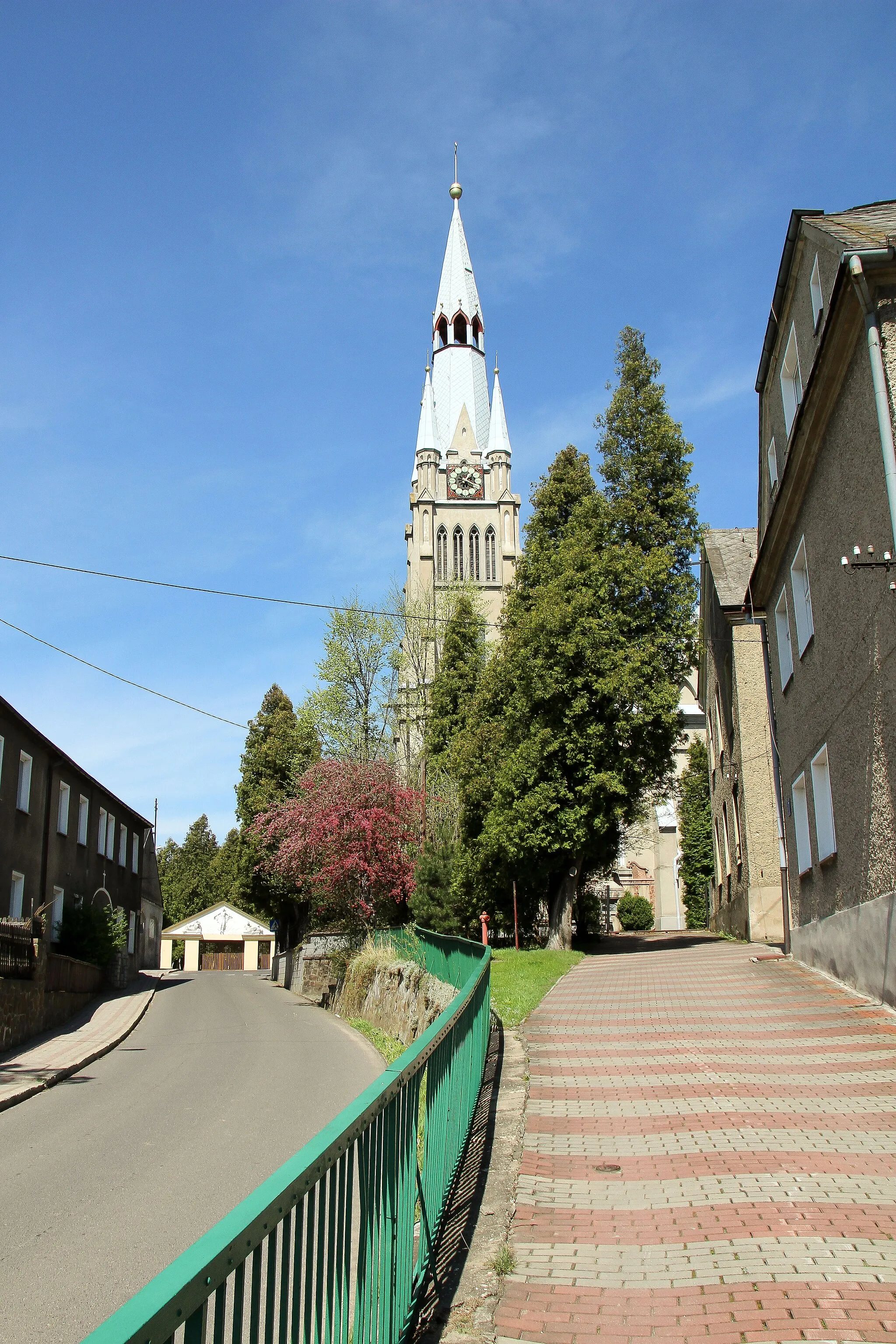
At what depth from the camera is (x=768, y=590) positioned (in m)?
17.7

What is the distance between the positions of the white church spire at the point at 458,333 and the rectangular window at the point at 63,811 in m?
60.2

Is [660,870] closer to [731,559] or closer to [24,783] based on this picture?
[731,559]

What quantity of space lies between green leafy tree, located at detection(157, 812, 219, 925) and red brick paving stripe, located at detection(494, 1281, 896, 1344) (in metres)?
85.1

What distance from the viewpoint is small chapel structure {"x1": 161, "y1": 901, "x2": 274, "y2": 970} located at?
65812mm

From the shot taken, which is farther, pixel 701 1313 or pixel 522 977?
pixel 522 977

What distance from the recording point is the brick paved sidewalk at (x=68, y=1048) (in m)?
14.9

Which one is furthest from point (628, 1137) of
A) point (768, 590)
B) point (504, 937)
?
point (504, 937)

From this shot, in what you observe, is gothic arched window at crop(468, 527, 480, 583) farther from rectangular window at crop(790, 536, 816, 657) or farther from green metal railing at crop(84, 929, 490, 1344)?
green metal railing at crop(84, 929, 490, 1344)

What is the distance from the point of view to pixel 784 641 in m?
16.9

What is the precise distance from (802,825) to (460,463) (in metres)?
69.3

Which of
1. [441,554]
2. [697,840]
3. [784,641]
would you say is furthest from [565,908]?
[441,554]

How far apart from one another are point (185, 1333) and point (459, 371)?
88840 mm

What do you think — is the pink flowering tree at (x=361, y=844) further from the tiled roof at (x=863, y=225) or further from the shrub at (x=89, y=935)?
the tiled roof at (x=863, y=225)

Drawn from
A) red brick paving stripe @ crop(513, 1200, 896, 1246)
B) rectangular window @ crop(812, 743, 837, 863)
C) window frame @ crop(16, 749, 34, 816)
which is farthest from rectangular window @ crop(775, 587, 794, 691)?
window frame @ crop(16, 749, 34, 816)
